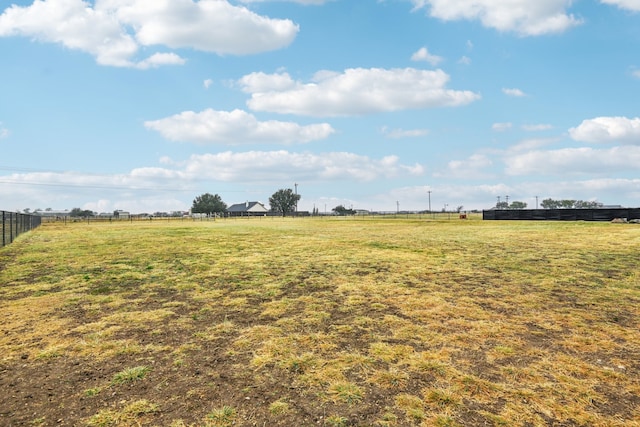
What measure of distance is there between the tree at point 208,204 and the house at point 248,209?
372 cm

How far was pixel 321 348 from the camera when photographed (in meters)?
4.70

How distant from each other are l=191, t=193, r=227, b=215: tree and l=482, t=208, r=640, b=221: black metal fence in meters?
96.3

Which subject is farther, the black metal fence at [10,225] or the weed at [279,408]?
the black metal fence at [10,225]

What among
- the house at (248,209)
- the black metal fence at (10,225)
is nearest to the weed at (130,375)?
the black metal fence at (10,225)

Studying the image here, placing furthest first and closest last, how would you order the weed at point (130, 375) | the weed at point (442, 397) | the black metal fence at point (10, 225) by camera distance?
the black metal fence at point (10, 225) → the weed at point (130, 375) → the weed at point (442, 397)

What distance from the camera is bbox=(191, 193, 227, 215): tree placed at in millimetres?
127250

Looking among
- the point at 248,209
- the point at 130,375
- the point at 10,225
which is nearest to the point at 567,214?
the point at 130,375

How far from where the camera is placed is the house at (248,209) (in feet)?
399

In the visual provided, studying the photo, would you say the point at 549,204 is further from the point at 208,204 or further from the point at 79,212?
the point at 79,212

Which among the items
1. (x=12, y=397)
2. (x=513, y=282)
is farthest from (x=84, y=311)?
(x=513, y=282)

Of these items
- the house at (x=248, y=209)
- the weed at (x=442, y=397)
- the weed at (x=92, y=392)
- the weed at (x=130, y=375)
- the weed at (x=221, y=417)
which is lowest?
the weed at (x=92, y=392)

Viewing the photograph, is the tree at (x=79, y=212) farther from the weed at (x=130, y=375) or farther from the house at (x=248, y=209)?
the weed at (x=130, y=375)

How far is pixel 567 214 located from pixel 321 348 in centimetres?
5094

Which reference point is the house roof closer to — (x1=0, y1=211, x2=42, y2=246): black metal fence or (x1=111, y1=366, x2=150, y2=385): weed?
(x1=0, y1=211, x2=42, y2=246): black metal fence
